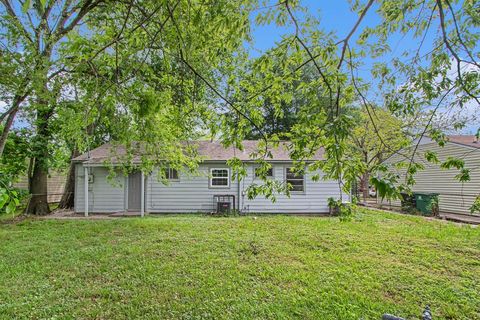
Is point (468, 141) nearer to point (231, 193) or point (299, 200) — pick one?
point (299, 200)

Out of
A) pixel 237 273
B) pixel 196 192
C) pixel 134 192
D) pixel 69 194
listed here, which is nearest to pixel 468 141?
pixel 196 192

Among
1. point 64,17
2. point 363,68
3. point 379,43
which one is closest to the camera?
point 363,68

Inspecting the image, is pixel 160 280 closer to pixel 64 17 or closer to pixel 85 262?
pixel 85 262

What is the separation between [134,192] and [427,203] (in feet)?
40.1

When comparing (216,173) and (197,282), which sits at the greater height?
(216,173)

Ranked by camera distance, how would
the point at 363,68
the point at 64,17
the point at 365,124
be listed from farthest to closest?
the point at 365,124
the point at 64,17
the point at 363,68

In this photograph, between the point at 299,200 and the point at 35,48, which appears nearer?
the point at 35,48

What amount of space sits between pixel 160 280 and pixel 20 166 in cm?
932

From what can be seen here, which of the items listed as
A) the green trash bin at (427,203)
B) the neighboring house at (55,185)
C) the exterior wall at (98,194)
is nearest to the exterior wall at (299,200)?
the green trash bin at (427,203)

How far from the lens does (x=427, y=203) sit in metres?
11.4

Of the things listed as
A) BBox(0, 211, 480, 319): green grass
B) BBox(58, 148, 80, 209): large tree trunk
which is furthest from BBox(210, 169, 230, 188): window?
BBox(58, 148, 80, 209): large tree trunk

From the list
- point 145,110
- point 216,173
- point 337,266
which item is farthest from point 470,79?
point 216,173

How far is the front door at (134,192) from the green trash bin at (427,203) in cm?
1184

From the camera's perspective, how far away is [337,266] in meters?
4.80
